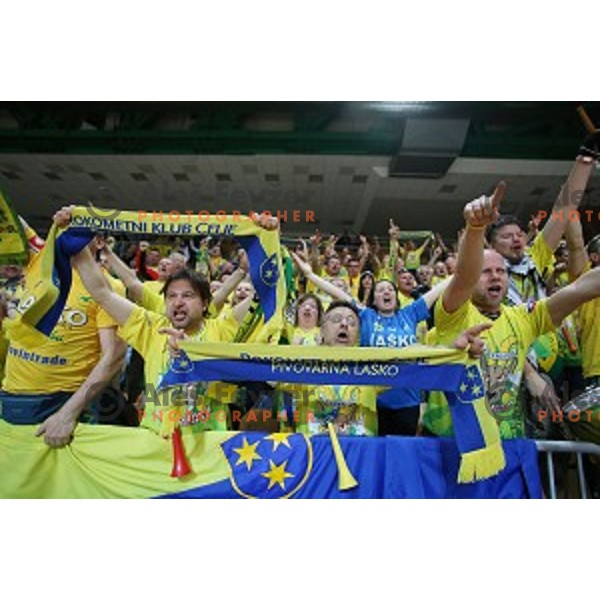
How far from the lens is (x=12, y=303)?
9.57 feet

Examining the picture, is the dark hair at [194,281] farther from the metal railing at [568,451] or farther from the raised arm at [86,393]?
the metal railing at [568,451]

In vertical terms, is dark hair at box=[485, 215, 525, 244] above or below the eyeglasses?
above

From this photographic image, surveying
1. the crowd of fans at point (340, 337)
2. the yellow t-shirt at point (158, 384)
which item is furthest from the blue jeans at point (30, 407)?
the yellow t-shirt at point (158, 384)

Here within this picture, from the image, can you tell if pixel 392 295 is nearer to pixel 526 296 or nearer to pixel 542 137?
pixel 526 296

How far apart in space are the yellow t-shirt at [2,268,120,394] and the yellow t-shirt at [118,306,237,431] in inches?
11.3

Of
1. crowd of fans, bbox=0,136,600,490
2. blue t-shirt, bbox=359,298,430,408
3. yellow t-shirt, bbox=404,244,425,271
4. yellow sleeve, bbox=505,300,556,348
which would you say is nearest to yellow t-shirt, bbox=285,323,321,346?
crowd of fans, bbox=0,136,600,490

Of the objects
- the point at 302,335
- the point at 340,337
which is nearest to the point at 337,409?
the point at 340,337

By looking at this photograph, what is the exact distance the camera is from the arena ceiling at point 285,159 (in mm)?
6469

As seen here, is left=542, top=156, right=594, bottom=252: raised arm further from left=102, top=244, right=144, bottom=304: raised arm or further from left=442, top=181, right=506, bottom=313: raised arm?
left=102, top=244, right=144, bottom=304: raised arm

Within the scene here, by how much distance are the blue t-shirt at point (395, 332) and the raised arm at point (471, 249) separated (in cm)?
65

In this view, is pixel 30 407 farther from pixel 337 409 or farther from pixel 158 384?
pixel 337 409

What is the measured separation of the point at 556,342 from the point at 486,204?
60.4 inches

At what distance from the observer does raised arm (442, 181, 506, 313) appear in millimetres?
1810

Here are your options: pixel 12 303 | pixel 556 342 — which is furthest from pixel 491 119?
pixel 12 303
